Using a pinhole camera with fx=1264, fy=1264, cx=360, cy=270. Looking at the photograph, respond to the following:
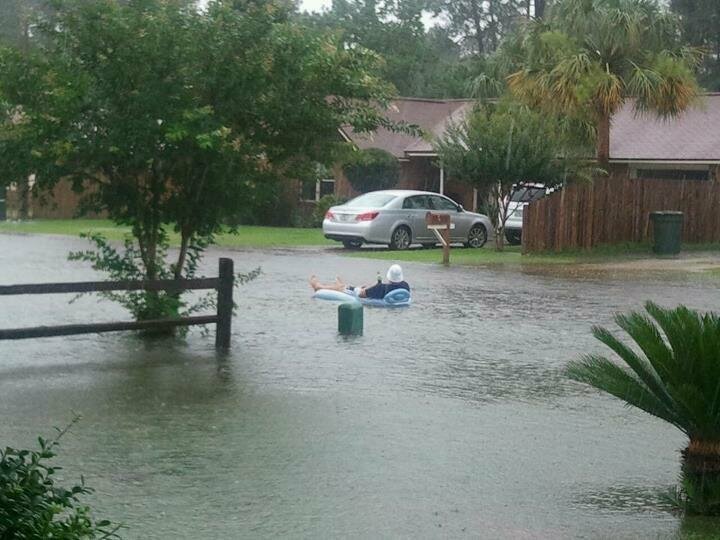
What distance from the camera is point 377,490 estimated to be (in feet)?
26.9

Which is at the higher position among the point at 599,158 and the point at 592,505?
the point at 599,158

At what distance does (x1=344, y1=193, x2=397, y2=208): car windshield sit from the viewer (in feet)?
105

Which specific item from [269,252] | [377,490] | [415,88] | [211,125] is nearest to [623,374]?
[377,490]

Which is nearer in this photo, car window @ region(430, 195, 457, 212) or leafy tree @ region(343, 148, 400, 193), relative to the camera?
car window @ region(430, 195, 457, 212)

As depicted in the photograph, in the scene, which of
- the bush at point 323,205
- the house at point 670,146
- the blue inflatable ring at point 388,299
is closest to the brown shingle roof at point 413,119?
the bush at point 323,205

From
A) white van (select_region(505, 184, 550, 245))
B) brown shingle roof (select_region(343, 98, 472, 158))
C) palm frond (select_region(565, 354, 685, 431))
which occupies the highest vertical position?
brown shingle roof (select_region(343, 98, 472, 158))

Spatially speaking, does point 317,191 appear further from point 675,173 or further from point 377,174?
point 675,173

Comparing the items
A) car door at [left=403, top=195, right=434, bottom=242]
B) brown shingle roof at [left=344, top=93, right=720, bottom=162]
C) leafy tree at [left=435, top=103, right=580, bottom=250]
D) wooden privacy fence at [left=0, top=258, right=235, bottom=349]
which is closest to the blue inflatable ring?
wooden privacy fence at [left=0, top=258, right=235, bottom=349]

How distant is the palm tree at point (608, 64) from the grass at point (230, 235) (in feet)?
23.7

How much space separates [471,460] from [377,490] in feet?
3.85

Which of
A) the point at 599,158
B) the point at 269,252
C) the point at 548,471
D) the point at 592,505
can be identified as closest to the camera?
the point at 592,505

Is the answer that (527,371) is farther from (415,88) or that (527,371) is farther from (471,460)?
(415,88)

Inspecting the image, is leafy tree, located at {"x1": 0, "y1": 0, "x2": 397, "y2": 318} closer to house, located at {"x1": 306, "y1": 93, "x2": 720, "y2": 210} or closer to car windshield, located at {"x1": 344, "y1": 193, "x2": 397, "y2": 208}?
car windshield, located at {"x1": 344, "y1": 193, "x2": 397, "y2": 208}

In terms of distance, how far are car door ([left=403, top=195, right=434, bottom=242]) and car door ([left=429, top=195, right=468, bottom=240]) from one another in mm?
274
